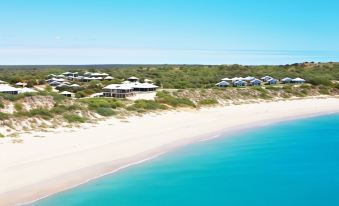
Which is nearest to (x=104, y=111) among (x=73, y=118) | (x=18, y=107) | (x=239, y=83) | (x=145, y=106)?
(x=73, y=118)

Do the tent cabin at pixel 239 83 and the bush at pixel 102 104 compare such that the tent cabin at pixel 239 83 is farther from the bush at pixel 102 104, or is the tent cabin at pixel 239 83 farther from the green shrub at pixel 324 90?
the bush at pixel 102 104

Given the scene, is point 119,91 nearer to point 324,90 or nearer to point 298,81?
point 324,90

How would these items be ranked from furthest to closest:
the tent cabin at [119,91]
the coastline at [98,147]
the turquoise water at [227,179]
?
1. the tent cabin at [119,91]
2. the coastline at [98,147]
3. the turquoise water at [227,179]

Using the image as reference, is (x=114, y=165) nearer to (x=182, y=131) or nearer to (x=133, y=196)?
(x=133, y=196)

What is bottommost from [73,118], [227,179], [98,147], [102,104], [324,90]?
[227,179]

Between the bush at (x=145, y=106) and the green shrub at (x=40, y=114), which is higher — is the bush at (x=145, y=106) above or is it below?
below

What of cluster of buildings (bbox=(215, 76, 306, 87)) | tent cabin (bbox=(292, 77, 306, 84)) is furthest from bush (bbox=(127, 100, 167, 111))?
tent cabin (bbox=(292, 77, 306, 84))

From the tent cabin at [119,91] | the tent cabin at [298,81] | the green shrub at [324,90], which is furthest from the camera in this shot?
the tent cabin at [298,81]

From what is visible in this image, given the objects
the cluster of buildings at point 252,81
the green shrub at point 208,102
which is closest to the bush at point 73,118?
the green shrub at point 208,102

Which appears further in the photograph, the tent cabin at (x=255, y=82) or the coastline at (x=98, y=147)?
the tent cabin at (x=255, y=82)
